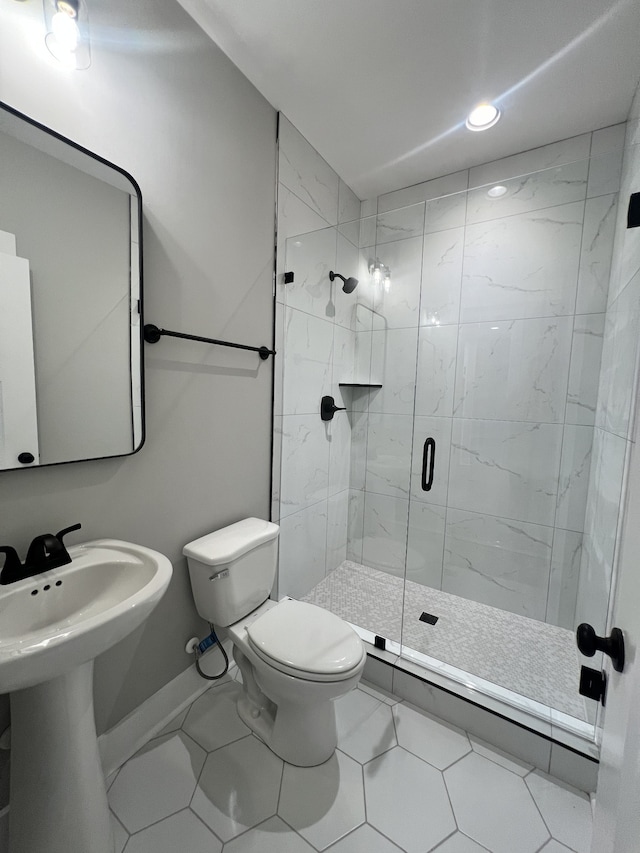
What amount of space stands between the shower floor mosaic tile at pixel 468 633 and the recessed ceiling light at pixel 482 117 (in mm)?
2509

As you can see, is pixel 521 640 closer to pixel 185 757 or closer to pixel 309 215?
pixel 185 757

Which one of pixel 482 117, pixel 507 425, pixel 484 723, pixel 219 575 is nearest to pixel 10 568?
pixel 219 575

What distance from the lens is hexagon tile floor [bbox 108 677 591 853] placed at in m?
1.00

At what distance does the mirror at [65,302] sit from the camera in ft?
2.86

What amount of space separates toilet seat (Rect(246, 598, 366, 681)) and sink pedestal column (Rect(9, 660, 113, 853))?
1.68 ft

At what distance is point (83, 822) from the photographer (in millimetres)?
873

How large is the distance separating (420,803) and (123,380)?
5.40ft

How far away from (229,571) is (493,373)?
1.72 m

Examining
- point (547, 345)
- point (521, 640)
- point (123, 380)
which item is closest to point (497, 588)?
point (521, 640)

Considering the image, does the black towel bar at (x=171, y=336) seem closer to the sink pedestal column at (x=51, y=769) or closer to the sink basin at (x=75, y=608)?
the sink basin at (x=75, y=608)

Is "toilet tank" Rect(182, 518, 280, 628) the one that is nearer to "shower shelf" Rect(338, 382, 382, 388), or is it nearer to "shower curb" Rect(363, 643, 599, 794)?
"shower curb" Rect(363, 643, 599, 794)

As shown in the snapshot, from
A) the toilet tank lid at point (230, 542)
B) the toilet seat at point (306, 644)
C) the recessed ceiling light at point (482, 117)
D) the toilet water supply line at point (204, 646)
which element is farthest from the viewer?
the recessed ceiling light at point (482, 117)

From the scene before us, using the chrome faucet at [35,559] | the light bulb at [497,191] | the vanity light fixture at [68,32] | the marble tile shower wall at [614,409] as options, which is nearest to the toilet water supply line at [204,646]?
the chrome faucet at [35,559]

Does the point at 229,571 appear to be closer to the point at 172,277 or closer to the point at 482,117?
the point at 172,277
